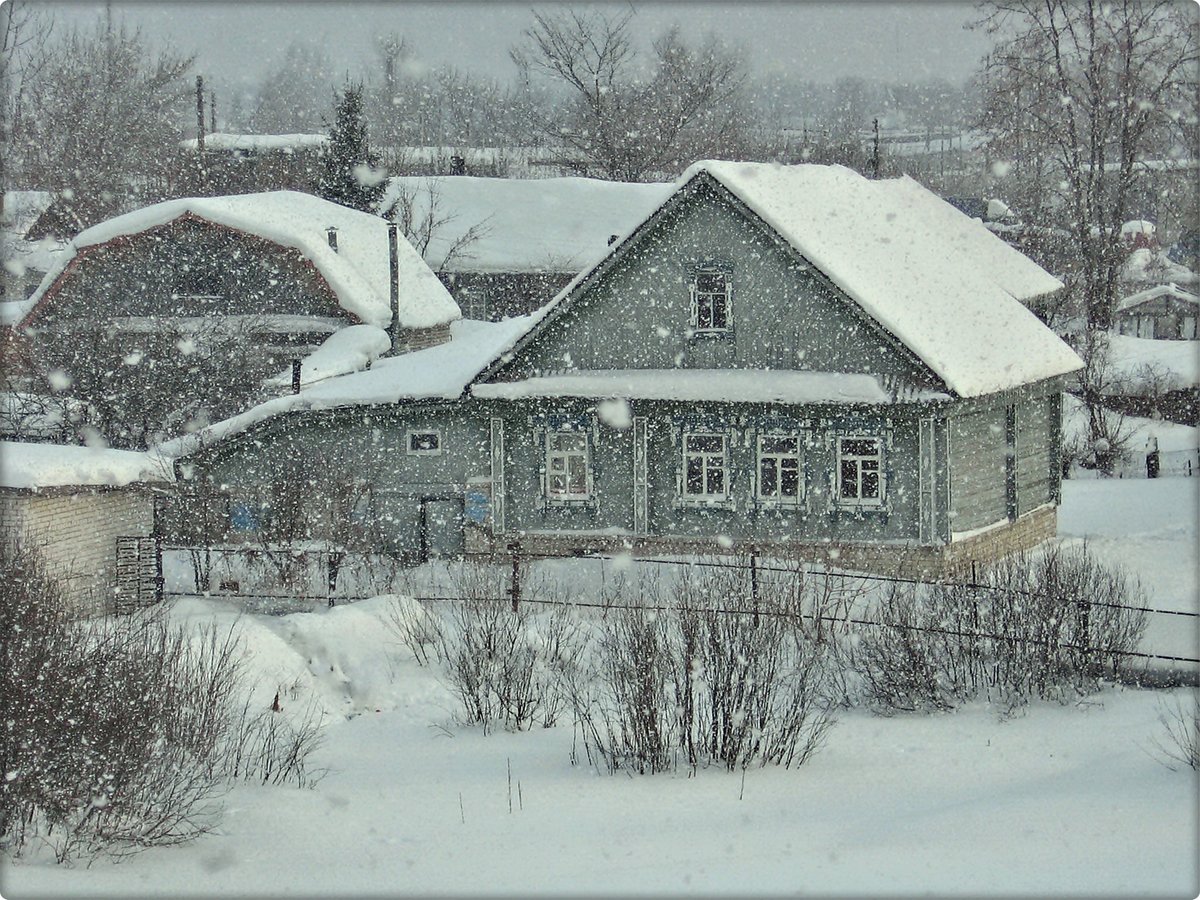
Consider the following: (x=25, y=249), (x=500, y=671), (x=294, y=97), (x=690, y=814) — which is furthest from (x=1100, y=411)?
(x=294, y=97)

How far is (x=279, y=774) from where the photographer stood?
10.9 m

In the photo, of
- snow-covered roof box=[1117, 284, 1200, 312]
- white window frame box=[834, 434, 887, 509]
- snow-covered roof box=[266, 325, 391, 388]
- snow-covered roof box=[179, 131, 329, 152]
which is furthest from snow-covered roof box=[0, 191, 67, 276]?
snow-covered roof box=[1117, 284, 1200, 312]

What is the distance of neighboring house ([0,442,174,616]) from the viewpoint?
16938 mm

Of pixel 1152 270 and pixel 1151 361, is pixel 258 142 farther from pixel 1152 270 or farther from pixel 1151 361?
pixel 1151 361

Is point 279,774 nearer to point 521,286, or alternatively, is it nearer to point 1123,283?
point 521,286

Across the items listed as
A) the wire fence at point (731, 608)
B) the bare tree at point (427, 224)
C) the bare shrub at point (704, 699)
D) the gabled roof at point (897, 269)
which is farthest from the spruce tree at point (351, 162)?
the bare shrub at point (704, 699)

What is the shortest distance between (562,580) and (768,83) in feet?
346

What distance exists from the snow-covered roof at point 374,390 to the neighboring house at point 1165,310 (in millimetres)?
38423

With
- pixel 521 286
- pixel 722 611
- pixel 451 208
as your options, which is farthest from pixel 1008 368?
pixel 451 208

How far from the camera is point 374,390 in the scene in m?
24.3

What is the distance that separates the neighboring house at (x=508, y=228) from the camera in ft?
155

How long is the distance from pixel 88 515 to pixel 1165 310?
49406 mm

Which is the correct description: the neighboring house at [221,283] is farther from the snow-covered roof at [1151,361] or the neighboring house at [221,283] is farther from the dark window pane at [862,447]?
the snow-covered roof at [1151,361]

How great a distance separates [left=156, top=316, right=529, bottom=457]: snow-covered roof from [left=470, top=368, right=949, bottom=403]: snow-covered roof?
33.8 inches
